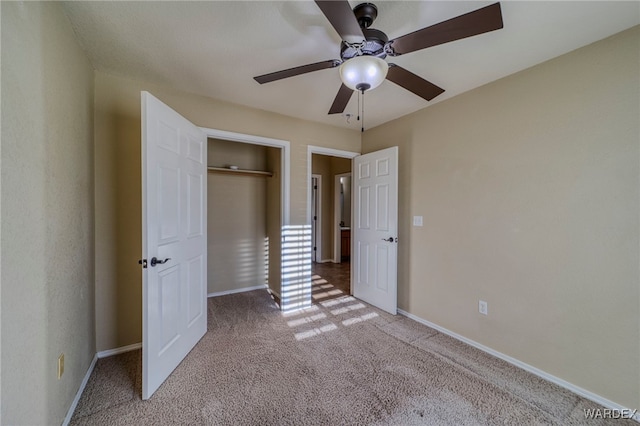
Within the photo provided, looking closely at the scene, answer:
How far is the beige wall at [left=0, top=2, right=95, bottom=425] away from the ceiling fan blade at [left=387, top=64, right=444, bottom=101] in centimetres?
182

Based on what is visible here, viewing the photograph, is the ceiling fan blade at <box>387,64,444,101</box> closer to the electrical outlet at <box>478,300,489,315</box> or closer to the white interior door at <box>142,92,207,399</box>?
the white interior door at <box>142,92,207,399</box>

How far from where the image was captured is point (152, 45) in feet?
6.05

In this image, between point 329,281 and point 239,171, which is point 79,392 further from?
point 329,281

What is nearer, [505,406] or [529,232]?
[505,406]

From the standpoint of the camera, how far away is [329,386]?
6.14 ft

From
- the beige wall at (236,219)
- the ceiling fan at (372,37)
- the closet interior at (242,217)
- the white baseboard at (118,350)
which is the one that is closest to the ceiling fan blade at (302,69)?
the ceiling fan at (372,37)

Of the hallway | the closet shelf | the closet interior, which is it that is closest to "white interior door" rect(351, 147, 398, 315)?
the hallway

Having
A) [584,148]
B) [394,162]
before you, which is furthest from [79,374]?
[584,148]

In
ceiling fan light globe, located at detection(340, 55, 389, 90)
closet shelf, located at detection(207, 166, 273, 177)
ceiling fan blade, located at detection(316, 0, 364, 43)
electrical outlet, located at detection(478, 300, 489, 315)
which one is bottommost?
electrical outlet, located at detection(478, 300, 489, 315)

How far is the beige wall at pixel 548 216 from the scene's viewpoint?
1661 mm

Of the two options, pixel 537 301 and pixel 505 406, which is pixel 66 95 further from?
pixel 537 301

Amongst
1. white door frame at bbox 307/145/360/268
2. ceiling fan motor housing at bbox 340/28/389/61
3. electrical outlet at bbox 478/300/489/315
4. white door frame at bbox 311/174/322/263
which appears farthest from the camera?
white door frame at bbox 311/174/322/263

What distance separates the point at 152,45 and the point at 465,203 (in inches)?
115

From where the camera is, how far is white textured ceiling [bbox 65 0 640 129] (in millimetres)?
1479
